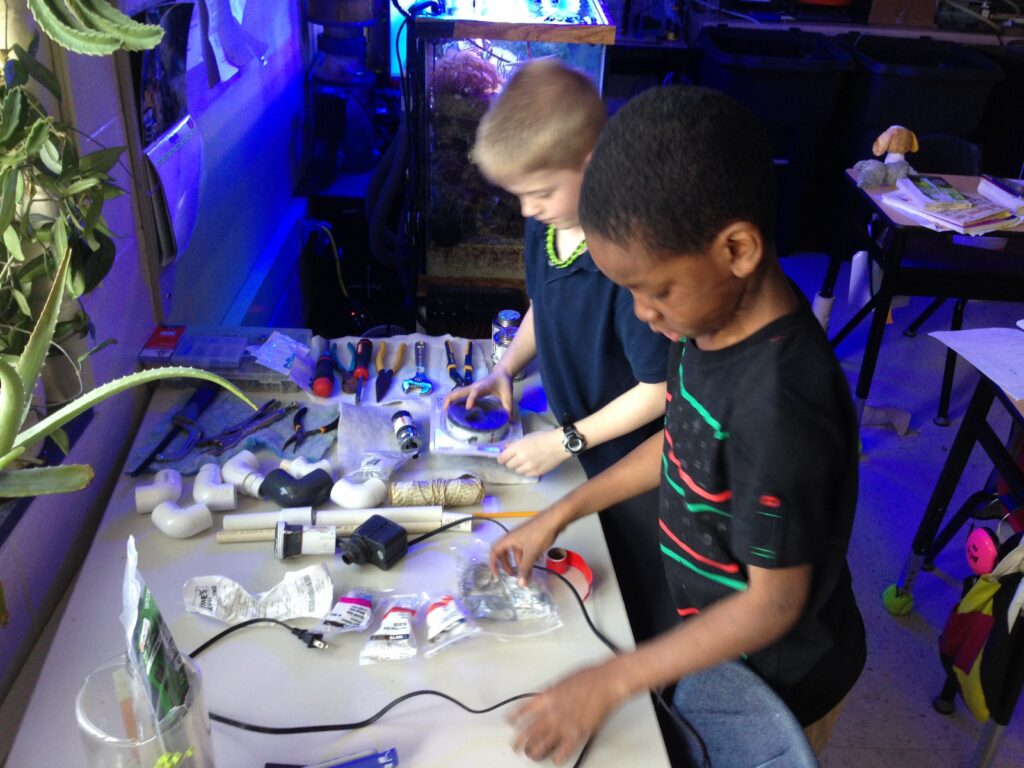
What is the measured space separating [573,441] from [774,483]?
465mm

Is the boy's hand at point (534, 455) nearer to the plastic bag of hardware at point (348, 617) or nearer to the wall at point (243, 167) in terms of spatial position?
the plastic bag of hardware at point (348, 617)

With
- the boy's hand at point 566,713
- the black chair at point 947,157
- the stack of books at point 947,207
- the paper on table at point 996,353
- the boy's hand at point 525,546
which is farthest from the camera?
the black chair at point 947,157

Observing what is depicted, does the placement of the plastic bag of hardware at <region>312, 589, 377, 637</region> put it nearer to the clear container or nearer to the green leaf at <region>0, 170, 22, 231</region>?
the clear container

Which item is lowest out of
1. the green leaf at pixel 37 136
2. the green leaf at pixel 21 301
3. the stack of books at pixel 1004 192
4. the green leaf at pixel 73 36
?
the stack of books at pixel 1004 192

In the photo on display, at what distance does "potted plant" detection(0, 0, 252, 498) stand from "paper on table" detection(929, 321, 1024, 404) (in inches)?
60.2

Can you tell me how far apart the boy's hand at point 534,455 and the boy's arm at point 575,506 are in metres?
0.11

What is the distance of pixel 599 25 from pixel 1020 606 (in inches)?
58.9

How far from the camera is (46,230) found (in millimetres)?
969

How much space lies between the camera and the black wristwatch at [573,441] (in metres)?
1.28

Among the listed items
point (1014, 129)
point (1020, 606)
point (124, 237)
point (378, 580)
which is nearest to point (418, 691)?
point (378, 580)

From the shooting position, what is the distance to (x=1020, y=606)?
5.10 feet

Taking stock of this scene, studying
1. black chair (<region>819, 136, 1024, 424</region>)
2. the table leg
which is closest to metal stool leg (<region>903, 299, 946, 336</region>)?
black chair (<region>819, 136, 1024, 424</region>)

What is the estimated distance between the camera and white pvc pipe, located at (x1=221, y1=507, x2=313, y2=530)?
3.76ft

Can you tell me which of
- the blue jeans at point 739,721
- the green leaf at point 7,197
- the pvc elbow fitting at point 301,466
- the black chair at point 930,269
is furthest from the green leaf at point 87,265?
the black chair at point 930,269
